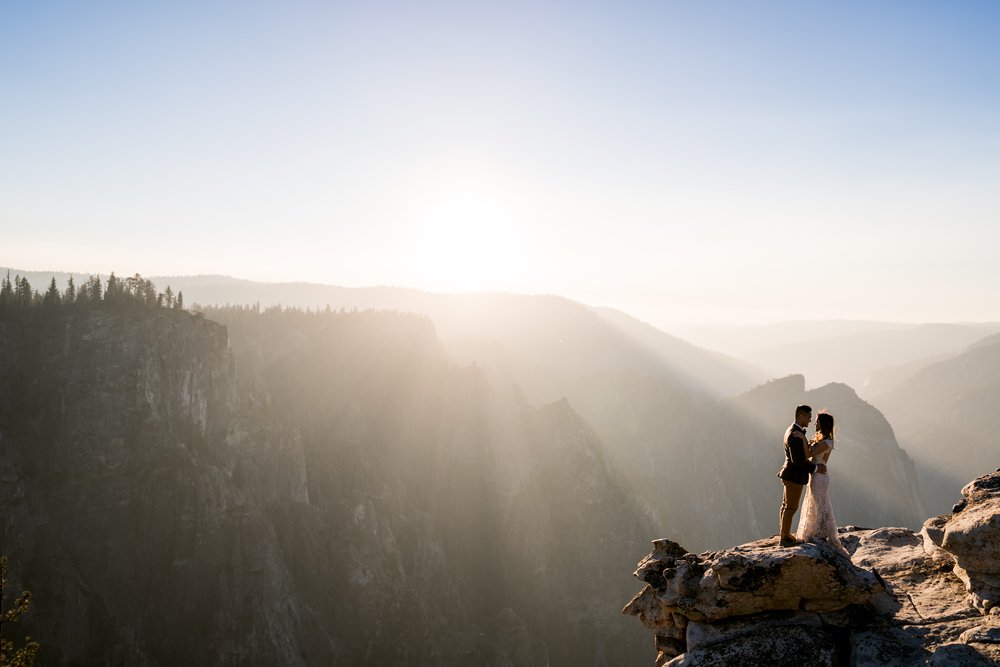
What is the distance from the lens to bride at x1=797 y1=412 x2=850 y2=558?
1443cm

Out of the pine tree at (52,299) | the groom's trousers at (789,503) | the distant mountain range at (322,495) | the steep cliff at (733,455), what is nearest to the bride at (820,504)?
the groom's trousers at (789,503)

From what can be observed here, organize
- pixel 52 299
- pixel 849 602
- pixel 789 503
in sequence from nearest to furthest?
pixel 849 602 < pixel 789 503 < pixel 52 299

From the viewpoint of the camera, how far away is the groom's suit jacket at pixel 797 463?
580 inches

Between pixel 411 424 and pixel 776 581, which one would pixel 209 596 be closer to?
pixel 411 424

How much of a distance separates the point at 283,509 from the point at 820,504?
74114 millimetres

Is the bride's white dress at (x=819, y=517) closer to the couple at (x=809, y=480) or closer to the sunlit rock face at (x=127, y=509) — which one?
the couple at (x=809, y=480)

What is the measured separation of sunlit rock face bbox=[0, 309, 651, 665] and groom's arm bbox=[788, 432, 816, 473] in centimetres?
6247

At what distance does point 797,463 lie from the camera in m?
14.9

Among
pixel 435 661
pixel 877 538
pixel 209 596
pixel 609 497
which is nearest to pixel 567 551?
pixel 609 497

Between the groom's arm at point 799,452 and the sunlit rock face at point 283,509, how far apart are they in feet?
205

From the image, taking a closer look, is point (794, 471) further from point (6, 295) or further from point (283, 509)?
point (6, 295)

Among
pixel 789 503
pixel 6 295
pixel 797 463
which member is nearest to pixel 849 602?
pixel 789 503

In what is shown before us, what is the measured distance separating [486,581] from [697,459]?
2667 inches

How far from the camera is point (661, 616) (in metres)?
15.6
